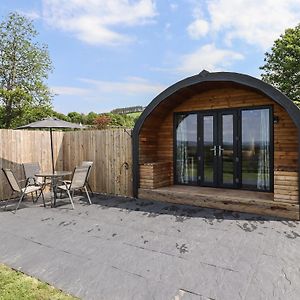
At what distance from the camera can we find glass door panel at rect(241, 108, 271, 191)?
638 cm

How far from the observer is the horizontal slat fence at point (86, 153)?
22.7ft

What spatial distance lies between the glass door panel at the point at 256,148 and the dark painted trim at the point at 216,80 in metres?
0.99

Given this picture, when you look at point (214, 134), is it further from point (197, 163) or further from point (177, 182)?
point (177, 182)

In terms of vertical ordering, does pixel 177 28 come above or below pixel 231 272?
above

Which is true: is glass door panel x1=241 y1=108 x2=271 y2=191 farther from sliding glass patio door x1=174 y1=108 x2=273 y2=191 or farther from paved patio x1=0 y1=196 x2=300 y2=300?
paved patio x1=0 y1=196 x2=300 y2=300

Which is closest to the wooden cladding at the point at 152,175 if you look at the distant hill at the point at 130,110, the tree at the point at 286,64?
the tree at the point at 286,64

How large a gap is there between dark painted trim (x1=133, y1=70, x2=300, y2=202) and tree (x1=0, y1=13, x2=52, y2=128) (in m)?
8.41

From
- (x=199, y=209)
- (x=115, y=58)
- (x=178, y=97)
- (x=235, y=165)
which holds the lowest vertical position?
(x=199, y=209)

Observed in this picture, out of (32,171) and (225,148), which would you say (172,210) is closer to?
(225,148)

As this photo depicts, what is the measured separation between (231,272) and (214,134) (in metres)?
4.49

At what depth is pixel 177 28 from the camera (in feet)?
30.2

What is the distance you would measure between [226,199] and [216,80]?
104 inches

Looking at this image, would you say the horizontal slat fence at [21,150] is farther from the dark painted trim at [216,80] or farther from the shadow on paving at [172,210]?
the dark painted trim at [216,80]

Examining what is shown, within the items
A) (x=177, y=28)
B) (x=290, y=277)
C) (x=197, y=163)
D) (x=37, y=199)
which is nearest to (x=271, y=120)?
(x=197, y=163)
